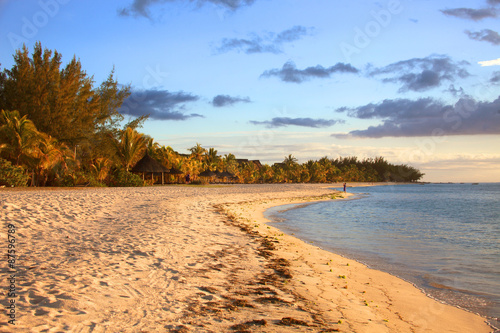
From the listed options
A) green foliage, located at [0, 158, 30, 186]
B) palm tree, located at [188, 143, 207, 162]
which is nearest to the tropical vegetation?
green foliage, located at [0, 158, 30, 186]

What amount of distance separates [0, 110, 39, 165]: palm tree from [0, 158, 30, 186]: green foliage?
4.10 feet

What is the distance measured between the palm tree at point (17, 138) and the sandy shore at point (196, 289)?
19151 millimetres

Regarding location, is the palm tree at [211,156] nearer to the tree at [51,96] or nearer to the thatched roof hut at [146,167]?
the thatched roof hut at [146,167]

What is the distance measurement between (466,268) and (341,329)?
5.88 m

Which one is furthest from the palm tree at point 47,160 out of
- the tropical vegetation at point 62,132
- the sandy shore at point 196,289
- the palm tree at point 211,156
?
the palm tree at point 211,156

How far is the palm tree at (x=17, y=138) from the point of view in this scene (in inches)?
966

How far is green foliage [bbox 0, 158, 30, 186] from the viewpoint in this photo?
23016 millimetres

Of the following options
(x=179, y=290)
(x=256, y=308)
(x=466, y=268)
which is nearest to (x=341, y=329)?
(x=256, y=308)

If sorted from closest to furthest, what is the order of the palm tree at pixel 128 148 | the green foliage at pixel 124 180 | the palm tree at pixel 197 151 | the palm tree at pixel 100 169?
1. the palm tree at pixel 100 169
2. the green foliage at pixel 124 180
3. the palm tree at pixel 128 148
4. the palm tree at pixel 197 151

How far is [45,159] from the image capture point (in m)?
25.7

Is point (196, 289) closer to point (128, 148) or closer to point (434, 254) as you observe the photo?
point (434, 254)

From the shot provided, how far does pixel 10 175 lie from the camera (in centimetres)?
2330

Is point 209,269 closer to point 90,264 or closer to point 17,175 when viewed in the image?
point 90,264

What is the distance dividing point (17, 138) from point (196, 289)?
2543cm
